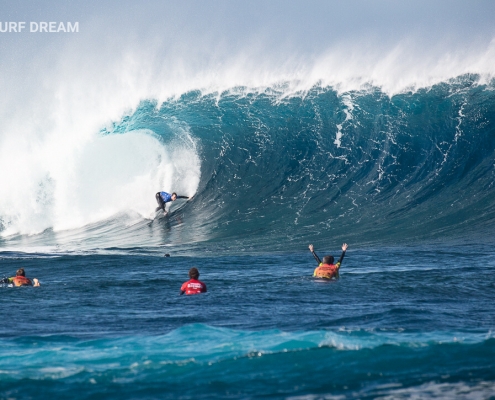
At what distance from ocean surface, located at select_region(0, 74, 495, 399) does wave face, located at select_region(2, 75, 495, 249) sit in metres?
0.09

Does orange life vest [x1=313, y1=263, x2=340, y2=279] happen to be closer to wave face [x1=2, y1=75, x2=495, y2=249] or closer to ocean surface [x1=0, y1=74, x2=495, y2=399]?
ocean surface [x1=0, y1=74, x2=495, y2=399]

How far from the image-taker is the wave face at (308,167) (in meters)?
21.1

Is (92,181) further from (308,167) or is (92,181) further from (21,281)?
(21,281)

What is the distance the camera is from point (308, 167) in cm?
2555

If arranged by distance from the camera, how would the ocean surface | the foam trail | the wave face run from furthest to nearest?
the foam trail
the wave face
the ocean surface

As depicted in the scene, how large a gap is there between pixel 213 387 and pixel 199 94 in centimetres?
2631

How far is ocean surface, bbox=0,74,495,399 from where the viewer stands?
733 cm

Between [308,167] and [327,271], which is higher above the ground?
[308,167]

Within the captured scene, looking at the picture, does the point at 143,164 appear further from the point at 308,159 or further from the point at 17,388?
the point at 17,388

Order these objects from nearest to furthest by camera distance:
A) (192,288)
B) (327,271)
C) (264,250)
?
(192,288) → (327,271) → (264,250)

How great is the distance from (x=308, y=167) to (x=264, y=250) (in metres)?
7.89

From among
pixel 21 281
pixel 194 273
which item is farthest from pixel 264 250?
pixel 21 281

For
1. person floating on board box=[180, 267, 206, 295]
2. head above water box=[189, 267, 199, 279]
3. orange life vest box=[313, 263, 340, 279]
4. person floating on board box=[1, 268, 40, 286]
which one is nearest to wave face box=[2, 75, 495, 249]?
orange life vest box=[313, 263, 340, 279]

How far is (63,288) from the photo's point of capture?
43.5 ft
